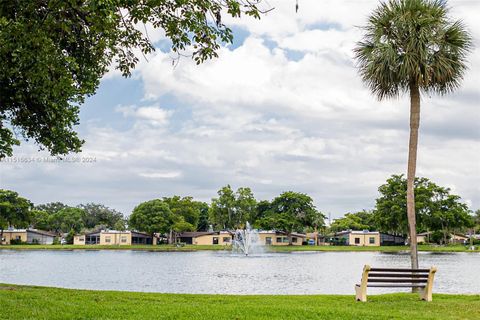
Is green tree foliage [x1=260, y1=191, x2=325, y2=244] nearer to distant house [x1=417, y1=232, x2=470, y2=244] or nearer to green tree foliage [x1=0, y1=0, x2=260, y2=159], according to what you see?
distant house [x1=417, y1=232, x2=470, y2=244]

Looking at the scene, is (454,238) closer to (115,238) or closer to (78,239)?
(115,238)

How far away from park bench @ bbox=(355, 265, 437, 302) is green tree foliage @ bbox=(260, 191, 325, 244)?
87857mm

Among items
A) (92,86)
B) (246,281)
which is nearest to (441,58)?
(92,86)

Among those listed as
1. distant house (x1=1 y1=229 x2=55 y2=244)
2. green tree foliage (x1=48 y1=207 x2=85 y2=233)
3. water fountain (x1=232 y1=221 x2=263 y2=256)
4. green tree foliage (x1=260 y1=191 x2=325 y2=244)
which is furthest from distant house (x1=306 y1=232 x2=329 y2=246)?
distant house (x1=1 y1=229 x2=55 y2=244)

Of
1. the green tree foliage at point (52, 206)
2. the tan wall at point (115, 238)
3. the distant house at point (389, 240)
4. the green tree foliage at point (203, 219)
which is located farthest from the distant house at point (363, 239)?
the green tree foliage at point (52, 206)

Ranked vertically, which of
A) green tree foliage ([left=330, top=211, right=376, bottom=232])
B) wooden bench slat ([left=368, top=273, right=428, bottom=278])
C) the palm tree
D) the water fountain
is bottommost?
the water fountain

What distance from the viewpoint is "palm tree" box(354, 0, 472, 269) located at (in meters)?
16.9

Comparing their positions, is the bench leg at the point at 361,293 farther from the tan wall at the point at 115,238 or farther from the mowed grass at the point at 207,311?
the tan wall at the point at 115,238

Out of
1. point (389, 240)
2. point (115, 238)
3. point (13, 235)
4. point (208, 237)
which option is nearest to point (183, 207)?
point (208, 237)

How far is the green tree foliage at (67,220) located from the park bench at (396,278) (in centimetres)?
11693

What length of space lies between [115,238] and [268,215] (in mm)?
32307

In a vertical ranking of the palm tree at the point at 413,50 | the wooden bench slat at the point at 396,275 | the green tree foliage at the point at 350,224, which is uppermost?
the palm tree at the point at 413,50

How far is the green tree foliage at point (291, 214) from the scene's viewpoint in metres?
103

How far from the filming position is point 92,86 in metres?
19.2
